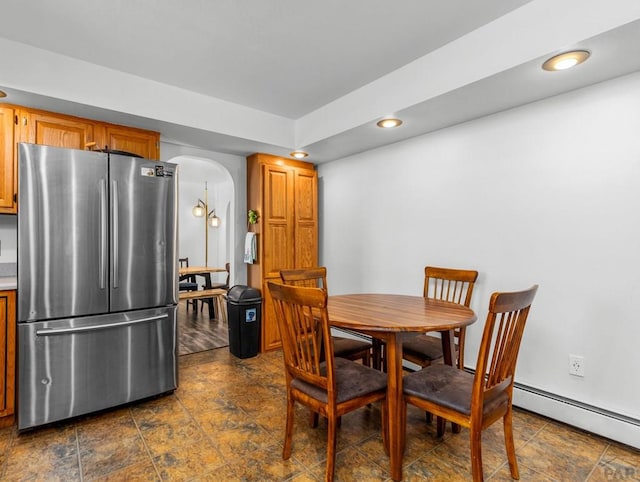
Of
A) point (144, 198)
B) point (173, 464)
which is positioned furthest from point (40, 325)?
point (173, 464)

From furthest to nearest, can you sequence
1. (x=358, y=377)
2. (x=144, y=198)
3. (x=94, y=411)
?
(x=144, y=198) < (x=94, y=411) < (x=358, y=377)

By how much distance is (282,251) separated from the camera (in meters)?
4.01

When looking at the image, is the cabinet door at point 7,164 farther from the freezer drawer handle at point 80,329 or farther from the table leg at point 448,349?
the table leg at point 448,349

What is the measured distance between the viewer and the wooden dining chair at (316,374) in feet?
5.49

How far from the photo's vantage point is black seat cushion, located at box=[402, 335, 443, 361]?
2.33 metres

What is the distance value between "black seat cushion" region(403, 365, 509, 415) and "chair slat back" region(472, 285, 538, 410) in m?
0.06

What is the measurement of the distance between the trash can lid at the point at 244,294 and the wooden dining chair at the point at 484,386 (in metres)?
2.21

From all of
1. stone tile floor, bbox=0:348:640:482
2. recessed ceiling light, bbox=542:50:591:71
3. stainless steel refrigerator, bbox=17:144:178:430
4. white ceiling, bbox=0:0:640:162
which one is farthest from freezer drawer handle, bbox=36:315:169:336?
recessed ceiling light, bbox=542:50:591:71

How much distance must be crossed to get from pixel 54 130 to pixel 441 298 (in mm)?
3346

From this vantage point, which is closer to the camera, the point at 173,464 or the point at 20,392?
the point at 173,464

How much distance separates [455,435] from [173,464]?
1.71 meters

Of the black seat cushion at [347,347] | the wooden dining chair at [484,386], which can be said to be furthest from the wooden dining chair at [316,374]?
the black seat cushion at [347,347]

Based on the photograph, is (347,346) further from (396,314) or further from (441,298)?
(441,298)

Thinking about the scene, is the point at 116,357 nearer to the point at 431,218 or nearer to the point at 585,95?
the point at 431,218
